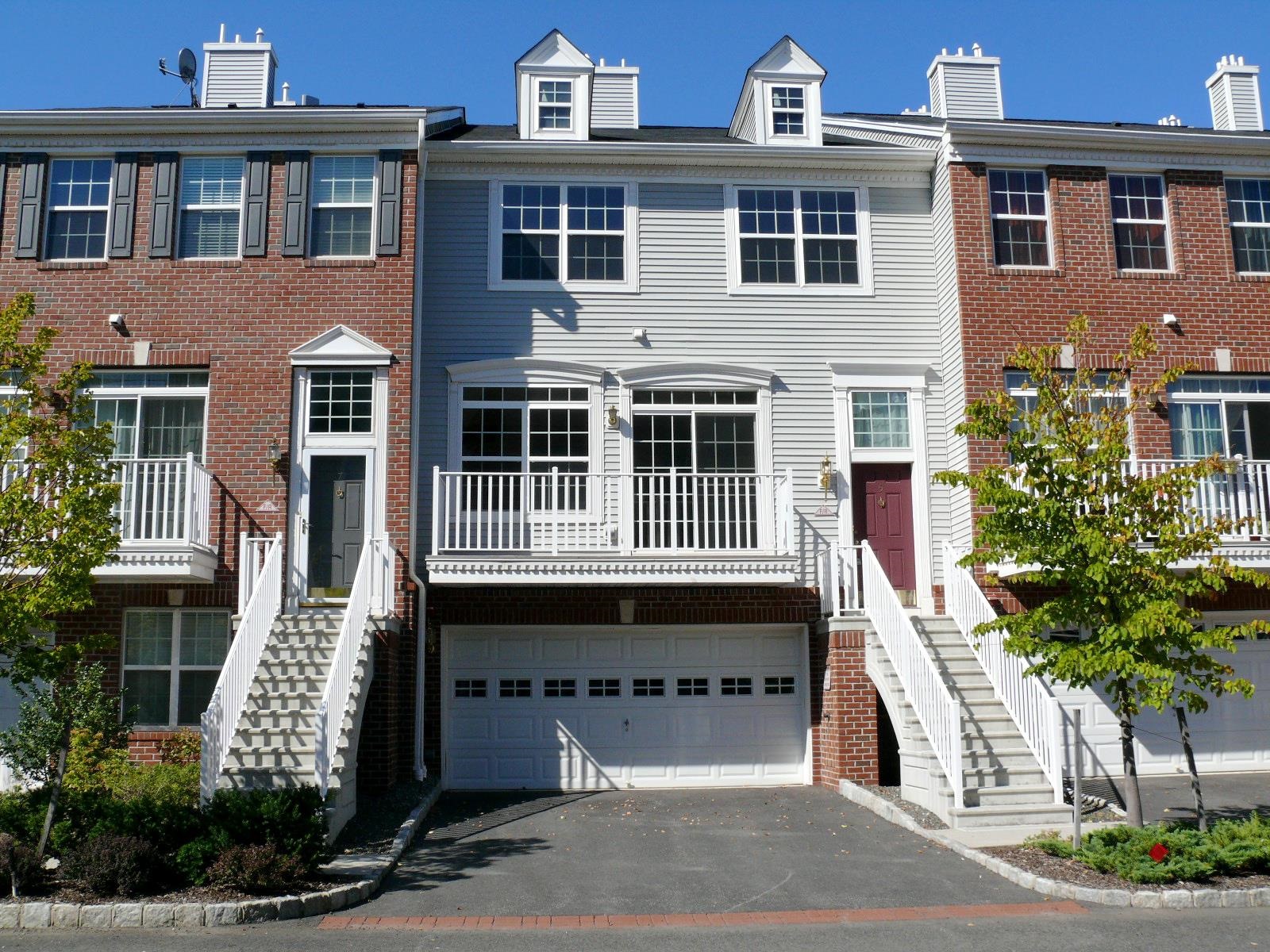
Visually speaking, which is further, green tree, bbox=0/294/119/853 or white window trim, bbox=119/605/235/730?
white window trim, bbox=119/605/235/730

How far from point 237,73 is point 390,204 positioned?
5.04 m

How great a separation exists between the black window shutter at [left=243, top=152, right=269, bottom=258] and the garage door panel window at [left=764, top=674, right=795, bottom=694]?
8.89 m

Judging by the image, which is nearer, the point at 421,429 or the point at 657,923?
the point at 657,923

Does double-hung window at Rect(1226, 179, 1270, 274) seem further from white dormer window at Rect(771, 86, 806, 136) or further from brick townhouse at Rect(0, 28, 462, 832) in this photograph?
brick townhouse at Rect(0, 28, 462, 832)

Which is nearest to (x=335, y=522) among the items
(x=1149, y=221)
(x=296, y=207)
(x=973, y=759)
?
(x=296, y=207)

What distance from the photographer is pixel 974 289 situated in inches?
622

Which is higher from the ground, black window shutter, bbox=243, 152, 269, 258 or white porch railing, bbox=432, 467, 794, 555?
black window shutter, bbox=243, 152, 269, 258

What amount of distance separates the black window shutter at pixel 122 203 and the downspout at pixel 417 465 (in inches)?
149

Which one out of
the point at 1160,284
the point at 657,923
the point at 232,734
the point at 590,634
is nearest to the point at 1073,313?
the point at 1160,284

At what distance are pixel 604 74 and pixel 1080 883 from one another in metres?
14.0

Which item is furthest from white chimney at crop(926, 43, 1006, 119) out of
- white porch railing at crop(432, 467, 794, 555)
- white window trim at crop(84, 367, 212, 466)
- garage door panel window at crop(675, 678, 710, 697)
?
white window trim at crop(84, 367, 212, 466)

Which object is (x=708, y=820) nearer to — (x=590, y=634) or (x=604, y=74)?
(x=590, y=634)

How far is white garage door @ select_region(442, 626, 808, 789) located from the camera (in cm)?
1517

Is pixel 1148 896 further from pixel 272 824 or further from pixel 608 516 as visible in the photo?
pixel 608 516
